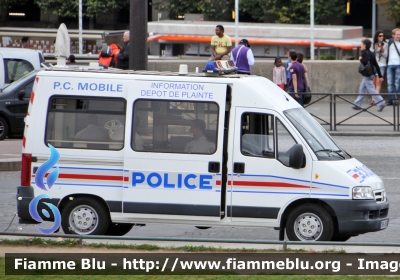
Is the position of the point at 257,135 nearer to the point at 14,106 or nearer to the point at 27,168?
the point at 27,168

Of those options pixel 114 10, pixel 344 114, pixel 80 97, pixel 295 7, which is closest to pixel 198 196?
pixel 80 97

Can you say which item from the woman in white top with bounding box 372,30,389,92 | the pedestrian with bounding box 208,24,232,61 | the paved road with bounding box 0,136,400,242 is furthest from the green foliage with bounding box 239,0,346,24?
the paved road with bounding box 0,136,400,242

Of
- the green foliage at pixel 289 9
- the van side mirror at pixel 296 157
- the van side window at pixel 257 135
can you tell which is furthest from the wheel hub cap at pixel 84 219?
the green foliage at pixel 289 9

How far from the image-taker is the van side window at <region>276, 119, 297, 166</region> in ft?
31.7

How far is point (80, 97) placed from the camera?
9.87 metres

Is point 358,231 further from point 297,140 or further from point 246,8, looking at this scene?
point 246,8

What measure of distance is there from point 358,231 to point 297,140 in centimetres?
121

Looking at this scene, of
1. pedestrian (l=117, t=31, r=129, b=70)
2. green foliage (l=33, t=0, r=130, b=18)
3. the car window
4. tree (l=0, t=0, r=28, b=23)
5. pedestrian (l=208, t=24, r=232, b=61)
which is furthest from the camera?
tree (l=0, t=0, r=28, b=23)

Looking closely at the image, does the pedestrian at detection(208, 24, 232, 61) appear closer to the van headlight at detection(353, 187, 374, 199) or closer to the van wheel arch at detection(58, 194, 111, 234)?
the van wheel arch at detection(58, 194, 111, 234)

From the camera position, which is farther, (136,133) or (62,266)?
(136,133)

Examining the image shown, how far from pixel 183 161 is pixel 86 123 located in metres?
1.22

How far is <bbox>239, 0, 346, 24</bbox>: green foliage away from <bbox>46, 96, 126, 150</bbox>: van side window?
144ft

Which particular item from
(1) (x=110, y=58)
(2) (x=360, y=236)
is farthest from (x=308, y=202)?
(1) (x=110, y=58)

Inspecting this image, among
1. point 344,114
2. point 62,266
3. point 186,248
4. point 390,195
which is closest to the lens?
point 62,266
